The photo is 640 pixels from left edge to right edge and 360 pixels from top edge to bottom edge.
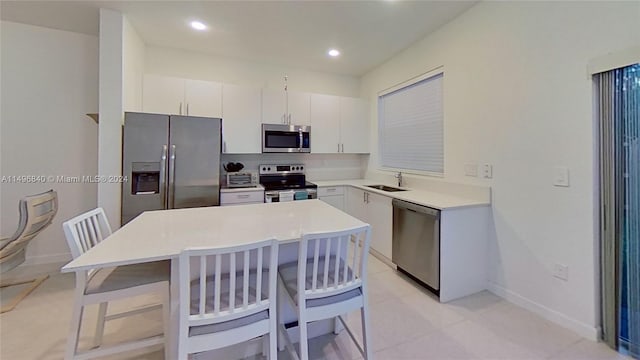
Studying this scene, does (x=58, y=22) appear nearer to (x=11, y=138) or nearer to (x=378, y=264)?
(x=11, y=138)

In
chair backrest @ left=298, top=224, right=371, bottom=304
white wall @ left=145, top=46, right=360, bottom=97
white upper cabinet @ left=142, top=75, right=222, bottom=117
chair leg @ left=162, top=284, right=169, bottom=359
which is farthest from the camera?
white wall @ left=145, top=46, right=360, bottom=97

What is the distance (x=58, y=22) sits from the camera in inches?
116

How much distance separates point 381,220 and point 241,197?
70.0 inches

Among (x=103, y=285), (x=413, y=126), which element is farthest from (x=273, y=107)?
(x=103, y=285)

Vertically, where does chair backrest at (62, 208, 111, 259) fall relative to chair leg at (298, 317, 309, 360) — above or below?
above

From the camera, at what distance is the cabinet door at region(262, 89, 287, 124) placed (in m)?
3.78

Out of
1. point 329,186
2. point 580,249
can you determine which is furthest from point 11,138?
point 580,249

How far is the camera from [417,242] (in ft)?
8.54

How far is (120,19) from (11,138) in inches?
75.0

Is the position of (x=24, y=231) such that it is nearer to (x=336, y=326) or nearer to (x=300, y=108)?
(x=336, y=326)

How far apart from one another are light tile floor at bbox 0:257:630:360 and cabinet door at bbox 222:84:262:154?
6.75 ft

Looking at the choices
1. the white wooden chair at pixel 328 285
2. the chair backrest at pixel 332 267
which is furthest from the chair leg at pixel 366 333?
the chair backrest at pixel 332 267

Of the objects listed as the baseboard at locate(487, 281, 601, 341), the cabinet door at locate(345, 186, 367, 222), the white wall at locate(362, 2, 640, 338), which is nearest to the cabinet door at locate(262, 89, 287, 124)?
the cabinet door at locate(345, 186, 367, 222)

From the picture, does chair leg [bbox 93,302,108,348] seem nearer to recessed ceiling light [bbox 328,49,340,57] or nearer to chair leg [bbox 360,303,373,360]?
chair leg [bbox 360,303,373,360]
